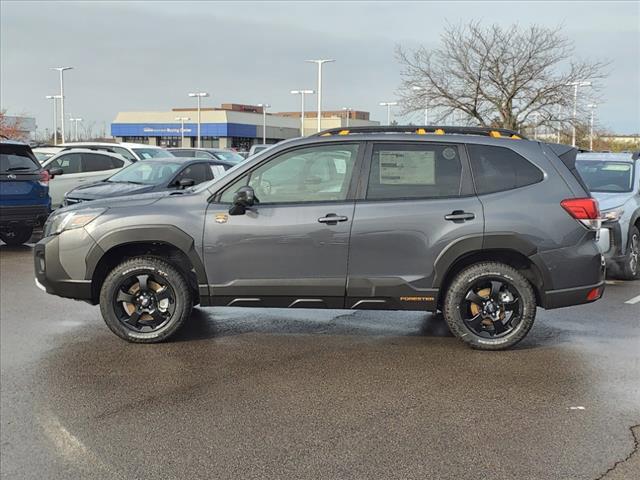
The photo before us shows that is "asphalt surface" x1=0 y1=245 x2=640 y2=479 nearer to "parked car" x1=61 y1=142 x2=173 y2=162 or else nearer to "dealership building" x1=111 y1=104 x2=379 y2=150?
"parked car" x1=61 y1=142 x2=173 y2=162

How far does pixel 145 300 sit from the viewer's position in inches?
227

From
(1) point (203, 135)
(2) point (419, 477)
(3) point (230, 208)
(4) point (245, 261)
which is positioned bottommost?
(2) point (419, 477)

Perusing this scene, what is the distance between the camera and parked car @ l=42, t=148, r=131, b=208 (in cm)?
1495

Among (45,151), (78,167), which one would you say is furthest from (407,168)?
(45,151)

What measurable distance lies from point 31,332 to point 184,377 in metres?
2.13

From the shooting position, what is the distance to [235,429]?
401cm

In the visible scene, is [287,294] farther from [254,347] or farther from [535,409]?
[535,409]

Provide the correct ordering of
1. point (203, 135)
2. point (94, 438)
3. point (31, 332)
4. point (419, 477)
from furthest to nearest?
point (203, 135), point (31, 332), point (94, 438), point (419, 477)

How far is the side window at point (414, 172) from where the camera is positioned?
218 inches

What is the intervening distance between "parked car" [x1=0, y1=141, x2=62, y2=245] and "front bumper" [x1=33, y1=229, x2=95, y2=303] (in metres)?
5.62

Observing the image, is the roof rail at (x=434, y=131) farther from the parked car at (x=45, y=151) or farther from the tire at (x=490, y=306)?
the parked car at (x=45, y=151)

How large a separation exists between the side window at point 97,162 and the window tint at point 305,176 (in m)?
10.6

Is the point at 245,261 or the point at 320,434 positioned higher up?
the point at 245,261

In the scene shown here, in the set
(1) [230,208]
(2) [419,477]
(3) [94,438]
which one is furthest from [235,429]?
(1) [230,208]
